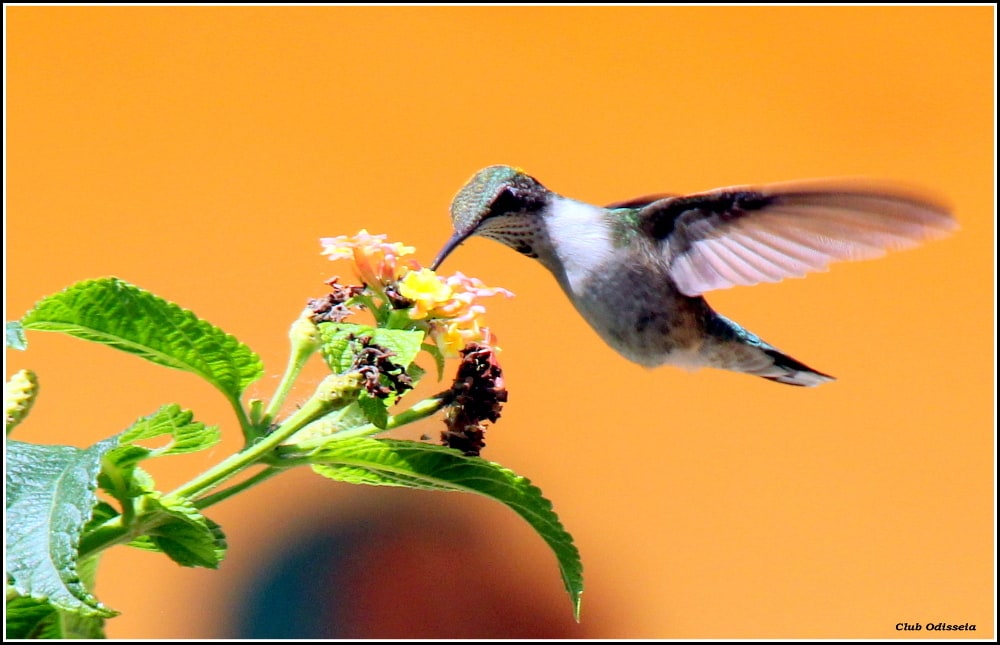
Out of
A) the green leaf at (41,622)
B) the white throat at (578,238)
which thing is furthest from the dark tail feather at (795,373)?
the green leaf at (41,622)

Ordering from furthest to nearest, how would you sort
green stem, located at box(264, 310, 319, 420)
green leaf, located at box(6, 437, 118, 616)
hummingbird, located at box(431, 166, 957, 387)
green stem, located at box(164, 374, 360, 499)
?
hummingbird, located at box(431, 166, 957, 387) < green stem, located at box(264, 310, 319, 420) < green stem, located at box(164, 374, 360, 499) < green leaf, located at box(6, 437, 118, 616)

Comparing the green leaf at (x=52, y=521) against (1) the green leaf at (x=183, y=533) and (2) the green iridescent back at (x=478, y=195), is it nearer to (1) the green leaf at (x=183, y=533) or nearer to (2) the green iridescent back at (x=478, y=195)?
(1) the green leaf at (x=183, y=533)

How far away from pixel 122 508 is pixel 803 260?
826 mm

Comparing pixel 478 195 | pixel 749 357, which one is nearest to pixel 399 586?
pixel 749 357

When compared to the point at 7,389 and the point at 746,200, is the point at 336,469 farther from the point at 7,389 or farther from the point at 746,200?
the point at 746,200

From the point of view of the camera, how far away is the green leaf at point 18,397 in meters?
0.67

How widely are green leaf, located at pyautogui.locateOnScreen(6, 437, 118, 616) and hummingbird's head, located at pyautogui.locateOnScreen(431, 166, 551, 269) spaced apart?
0.61 m

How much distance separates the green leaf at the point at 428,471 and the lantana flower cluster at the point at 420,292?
79mm

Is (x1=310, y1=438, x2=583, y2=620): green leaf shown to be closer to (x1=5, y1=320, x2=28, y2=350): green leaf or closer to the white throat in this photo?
(x1=5, y1=320, x2=28, y2=350): green leaf

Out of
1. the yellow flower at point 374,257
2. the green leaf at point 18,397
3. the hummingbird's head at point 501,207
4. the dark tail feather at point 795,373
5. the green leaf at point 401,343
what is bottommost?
the dark tail feather at point 795,373

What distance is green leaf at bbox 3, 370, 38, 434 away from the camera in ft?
2.21

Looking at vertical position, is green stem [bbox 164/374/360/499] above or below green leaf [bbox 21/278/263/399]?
below

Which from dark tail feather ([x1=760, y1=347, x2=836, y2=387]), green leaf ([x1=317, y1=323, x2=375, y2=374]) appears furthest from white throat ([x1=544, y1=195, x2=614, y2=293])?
green leaf ([x1=317, y1=323, x2=375, y2=374])

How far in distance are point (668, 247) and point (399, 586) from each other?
3.31 ft
